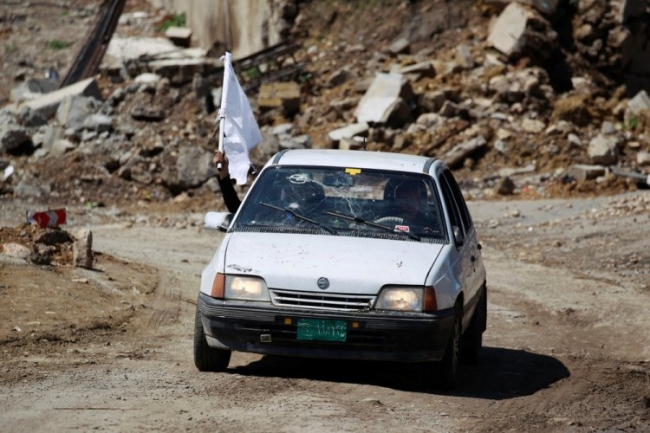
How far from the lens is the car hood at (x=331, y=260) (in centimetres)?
793

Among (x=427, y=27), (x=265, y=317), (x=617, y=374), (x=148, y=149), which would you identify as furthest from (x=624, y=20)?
(x=265, y=317)

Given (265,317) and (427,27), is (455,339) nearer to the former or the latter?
(265,317)

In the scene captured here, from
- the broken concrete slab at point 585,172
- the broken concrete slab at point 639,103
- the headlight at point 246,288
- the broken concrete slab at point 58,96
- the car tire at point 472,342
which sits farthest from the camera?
the broken concrete slab at point 58,96

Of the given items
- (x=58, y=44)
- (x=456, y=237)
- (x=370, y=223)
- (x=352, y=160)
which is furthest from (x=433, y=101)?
(x=370, y=223)

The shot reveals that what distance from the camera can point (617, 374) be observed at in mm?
9758

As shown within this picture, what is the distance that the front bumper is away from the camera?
7.89 meters

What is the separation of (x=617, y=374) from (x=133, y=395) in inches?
159

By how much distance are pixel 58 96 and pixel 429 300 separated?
Result: 2131 cm

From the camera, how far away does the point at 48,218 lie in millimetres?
14742

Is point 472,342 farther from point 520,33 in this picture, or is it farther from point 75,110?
point 75,110

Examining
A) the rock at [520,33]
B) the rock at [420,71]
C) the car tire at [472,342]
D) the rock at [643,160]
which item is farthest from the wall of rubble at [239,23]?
the car tire at [472,342]

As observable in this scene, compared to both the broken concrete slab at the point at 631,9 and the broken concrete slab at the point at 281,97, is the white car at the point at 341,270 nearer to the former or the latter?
the broken concrete slab at the point at 281,97

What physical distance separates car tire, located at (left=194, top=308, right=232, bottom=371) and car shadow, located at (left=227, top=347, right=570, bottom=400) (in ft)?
0.45

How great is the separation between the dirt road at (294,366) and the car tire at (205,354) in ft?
0.47
